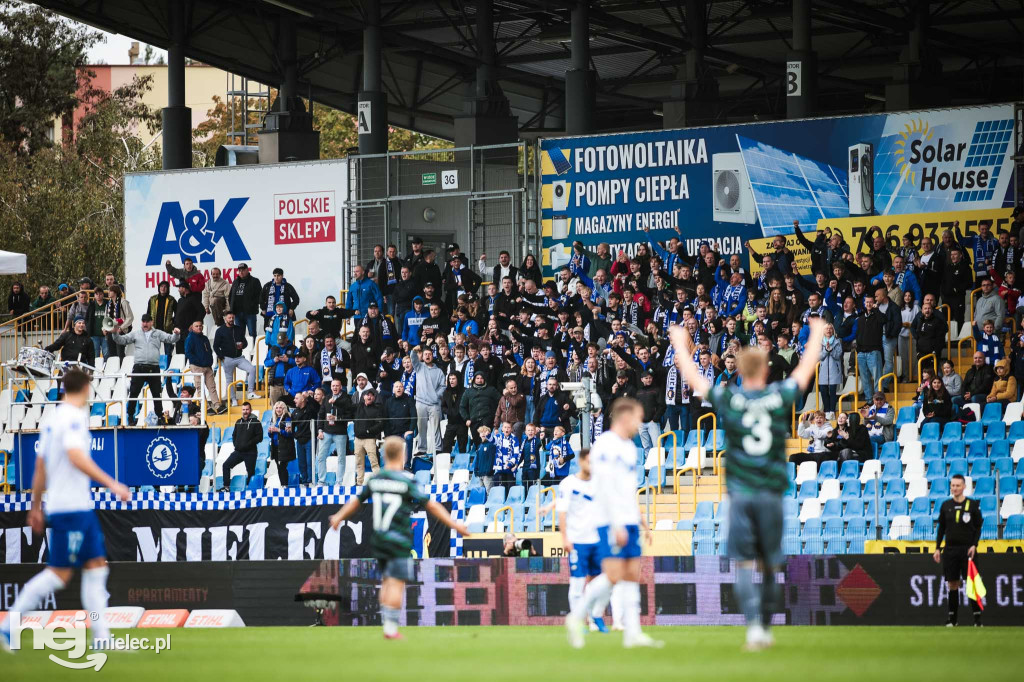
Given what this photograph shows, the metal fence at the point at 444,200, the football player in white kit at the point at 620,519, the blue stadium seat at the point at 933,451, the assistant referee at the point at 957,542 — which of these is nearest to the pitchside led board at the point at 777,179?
the metal fence at the point at 444,200

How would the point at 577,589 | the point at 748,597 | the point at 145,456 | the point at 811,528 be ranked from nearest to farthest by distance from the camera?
1. the point at 748,597
2. the point at 577,589
3. the point at 811,528
4. the point at 145,456

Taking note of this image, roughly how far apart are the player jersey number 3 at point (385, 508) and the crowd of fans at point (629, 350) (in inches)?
433

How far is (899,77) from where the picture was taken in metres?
34.5

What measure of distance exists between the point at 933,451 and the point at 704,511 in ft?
11.9

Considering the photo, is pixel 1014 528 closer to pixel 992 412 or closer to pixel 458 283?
pixel 992 412

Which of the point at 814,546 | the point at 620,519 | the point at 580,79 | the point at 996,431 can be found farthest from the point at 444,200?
the point at 620,519

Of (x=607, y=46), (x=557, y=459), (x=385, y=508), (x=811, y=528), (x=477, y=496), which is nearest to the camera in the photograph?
(x=385, y=508)

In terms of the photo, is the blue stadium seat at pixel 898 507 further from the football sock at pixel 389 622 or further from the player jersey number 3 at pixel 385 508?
the player jersey number 3 at pixel 385 508

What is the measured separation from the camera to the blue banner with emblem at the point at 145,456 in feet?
82.7

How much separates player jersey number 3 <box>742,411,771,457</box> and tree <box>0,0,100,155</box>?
60.6 metres

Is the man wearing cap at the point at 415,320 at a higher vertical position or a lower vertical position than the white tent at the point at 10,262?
lower

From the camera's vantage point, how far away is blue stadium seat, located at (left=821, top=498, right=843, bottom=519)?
70.6 feet

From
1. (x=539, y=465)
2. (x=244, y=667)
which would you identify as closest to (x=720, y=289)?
(x=539, y=465)

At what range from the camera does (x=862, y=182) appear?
1152 inches
